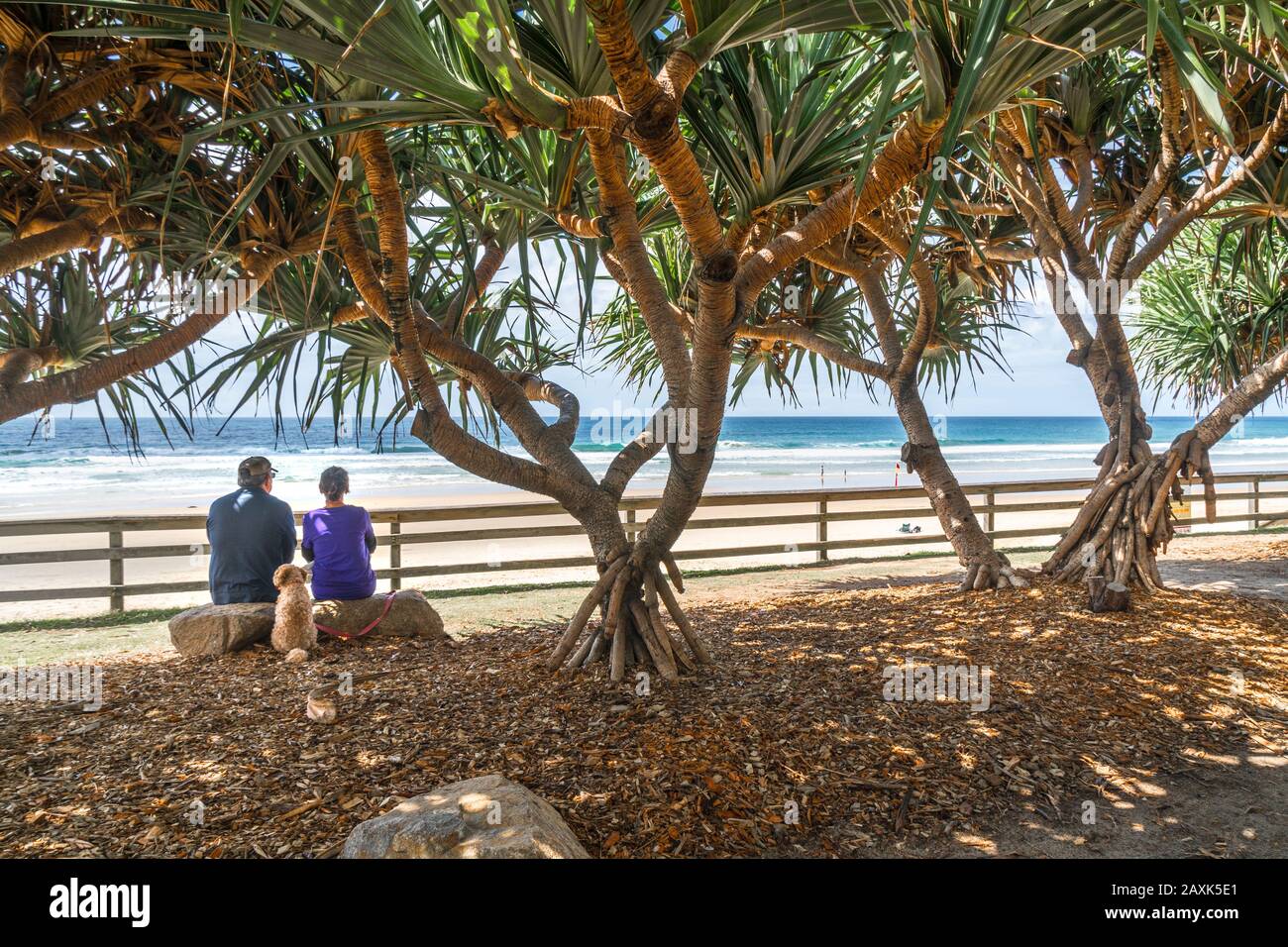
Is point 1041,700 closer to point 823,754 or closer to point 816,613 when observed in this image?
point 823,754

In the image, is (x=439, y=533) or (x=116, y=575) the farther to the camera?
(x=439, y=533)

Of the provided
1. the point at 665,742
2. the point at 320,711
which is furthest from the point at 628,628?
the point at 320,711

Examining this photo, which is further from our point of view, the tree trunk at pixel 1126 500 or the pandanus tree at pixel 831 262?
the tree trunk at pixel 1126 500

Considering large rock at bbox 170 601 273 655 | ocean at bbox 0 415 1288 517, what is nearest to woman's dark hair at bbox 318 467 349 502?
large rock at bbox 170 601 273 655

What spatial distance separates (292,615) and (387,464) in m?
27.1

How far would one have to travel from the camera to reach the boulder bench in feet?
12.6

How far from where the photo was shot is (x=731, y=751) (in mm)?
2453

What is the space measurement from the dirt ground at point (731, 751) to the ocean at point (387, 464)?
37.9 ft

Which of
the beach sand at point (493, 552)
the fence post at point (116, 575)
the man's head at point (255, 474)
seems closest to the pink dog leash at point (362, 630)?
the man's head at point (255, 474)

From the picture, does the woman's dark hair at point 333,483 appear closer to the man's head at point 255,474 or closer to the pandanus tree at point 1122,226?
the man's head at point 255,474

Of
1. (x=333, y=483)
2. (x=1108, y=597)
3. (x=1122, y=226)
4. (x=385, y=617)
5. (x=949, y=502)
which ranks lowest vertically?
(x=385, y=617)

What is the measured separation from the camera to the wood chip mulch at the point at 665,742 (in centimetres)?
210

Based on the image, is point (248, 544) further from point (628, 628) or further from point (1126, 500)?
point (1126, 500)

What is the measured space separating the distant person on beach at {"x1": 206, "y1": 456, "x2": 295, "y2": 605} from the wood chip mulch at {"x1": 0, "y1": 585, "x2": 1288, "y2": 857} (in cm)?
55
